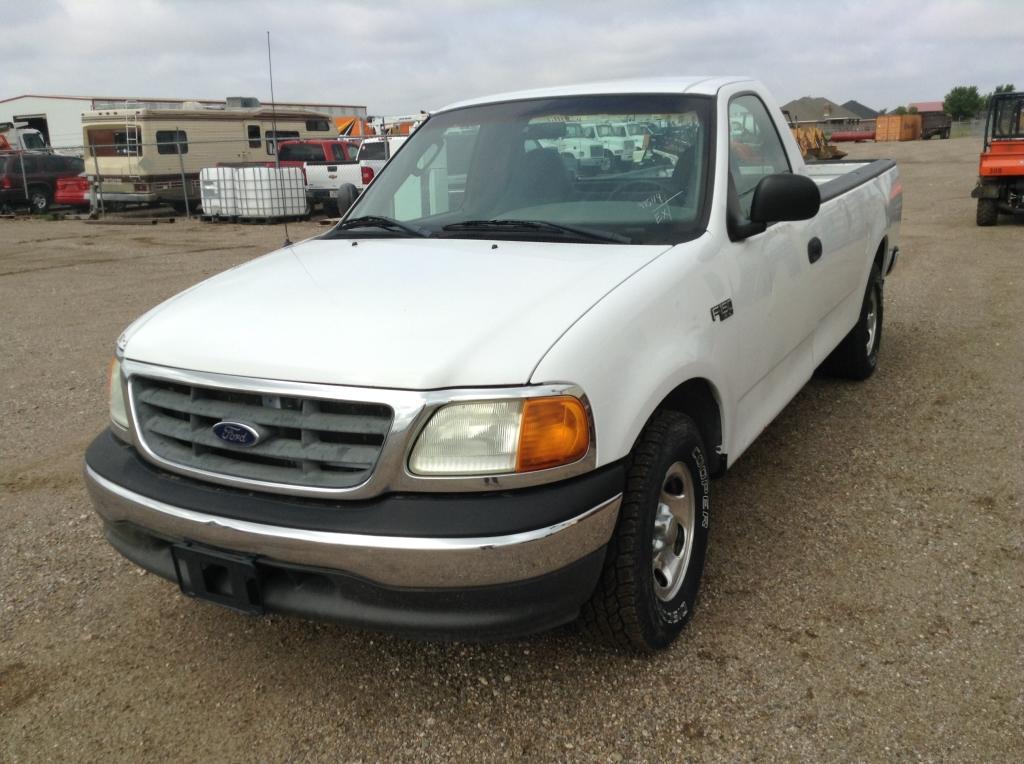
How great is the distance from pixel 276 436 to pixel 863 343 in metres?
4.20

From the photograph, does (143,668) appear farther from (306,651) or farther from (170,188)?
(170,188)

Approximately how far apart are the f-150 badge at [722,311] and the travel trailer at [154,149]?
1927 cm

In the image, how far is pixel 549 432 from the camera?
229 centimetres

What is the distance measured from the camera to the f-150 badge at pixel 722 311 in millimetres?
2998

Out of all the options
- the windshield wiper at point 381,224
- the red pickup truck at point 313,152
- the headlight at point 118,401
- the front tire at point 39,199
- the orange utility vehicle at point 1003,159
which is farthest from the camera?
the front tire at point 39,199

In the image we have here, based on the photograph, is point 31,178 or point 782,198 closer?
point 782,198

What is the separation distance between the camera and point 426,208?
12.7 ft

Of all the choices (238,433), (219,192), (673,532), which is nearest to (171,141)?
(219,192)

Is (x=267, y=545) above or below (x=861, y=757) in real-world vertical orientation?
above

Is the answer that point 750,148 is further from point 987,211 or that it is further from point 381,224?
point 987,211

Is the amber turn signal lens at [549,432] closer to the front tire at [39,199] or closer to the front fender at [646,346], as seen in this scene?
the front fender at [646,346]

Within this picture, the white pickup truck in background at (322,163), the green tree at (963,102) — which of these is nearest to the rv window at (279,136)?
the white pickup truck in background at (322,163)

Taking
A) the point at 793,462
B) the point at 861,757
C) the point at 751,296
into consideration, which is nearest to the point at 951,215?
the point at 793,462

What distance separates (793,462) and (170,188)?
2022cm
